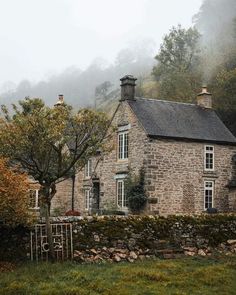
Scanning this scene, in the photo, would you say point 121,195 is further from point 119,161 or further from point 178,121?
point 178,121

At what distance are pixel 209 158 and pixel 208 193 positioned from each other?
7.63ft

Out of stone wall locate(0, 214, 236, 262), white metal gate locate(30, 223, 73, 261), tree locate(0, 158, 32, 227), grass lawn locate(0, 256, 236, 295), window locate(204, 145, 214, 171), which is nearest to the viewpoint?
grass lawn locate(0, 256, 236, 295)

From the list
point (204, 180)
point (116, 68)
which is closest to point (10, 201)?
point (204, 180)

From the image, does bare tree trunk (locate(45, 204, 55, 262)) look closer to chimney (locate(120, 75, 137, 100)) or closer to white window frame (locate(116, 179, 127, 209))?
white window frame (locate(116, 179, 127, 209))

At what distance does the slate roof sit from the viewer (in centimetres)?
2930

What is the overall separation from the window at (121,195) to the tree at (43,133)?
12.5 metres

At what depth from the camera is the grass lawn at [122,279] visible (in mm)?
11969

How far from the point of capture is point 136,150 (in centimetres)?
2922

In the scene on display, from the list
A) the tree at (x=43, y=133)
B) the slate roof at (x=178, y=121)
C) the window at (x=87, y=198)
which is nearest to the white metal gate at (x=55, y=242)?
the tree at (x=43, y=133)

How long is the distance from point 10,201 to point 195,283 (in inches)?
251

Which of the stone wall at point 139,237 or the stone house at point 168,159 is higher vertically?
the stone house at point 168,159

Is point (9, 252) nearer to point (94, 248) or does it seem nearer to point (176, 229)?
point (94, 248)

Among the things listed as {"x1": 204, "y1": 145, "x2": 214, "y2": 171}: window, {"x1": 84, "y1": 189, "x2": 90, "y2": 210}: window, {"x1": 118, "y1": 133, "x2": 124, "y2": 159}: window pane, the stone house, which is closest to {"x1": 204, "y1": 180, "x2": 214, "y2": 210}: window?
the stone house

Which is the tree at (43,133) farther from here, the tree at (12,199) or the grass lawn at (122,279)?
the grass lawn at (122,279)
